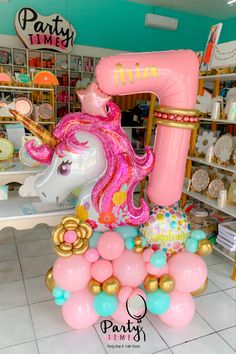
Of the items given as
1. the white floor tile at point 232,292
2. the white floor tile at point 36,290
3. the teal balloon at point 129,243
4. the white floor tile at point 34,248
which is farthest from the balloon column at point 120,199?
the white floor tile at point 34,248

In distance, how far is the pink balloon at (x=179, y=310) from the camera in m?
1.80

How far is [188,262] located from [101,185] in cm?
69

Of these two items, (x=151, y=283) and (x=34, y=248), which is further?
(x=34, y=248)

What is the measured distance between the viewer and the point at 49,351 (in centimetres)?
170

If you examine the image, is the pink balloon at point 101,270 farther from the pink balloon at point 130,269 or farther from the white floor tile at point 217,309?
the white floor tile at point 217,309

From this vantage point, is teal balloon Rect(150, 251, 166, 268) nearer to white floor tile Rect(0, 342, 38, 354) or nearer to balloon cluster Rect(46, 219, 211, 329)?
balloon cluster Rect(46, 219, 211, 329)

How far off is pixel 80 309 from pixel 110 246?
0.41 meters

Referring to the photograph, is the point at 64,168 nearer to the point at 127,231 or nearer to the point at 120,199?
the point at 120,199

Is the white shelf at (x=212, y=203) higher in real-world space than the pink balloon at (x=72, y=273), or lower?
higher

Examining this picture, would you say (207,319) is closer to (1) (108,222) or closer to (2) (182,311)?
(2) (182,311)

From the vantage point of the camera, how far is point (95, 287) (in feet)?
5.64

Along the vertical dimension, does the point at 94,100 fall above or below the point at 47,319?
above

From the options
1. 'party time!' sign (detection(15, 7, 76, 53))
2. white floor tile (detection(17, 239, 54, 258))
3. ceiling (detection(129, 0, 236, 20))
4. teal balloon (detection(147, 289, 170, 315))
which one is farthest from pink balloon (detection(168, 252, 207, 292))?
ceiling (detection(129, 0, 236, 20))

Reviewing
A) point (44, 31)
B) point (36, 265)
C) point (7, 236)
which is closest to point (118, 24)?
point (44, 31)
